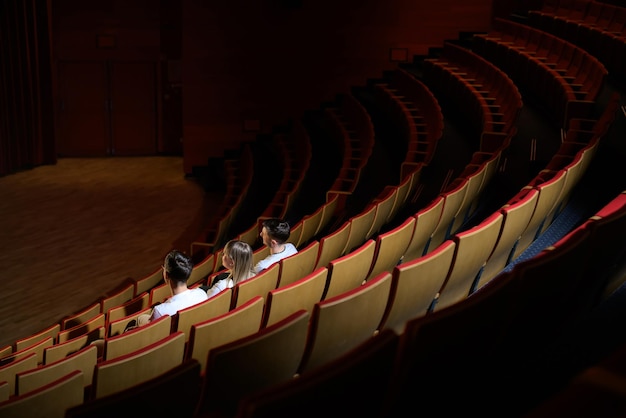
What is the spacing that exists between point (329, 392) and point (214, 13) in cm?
176

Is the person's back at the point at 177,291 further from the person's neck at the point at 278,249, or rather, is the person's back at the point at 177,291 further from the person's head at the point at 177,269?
the person's neck at the point at 278,249

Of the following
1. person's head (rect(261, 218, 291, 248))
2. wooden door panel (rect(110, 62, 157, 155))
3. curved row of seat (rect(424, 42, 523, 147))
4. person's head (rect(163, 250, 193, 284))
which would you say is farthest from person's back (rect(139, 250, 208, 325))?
wooden door panel (rect(110, 62, 157, 155))

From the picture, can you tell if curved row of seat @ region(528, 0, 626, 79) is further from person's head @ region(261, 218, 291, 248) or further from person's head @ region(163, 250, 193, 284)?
person's head @ region(163, 250, 193, 284)

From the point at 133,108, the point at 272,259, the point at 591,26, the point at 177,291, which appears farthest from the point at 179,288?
the point at 133,108

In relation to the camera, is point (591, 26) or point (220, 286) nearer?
point (220, 286)

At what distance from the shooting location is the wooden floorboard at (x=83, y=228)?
1145 mm

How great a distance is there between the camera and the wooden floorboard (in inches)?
45.1

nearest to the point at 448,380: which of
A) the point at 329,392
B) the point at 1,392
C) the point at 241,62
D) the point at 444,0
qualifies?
the point at 329,392

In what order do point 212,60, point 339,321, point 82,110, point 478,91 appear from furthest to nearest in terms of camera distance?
point 82,110 < point 212,60 < point 478,91 < point 339,321

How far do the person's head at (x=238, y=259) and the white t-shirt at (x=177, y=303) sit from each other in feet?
0.14

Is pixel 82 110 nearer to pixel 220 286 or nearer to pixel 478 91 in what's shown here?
pixel 478 91

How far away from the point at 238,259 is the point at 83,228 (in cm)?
95

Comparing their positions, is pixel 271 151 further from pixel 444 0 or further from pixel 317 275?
pixel 317 275

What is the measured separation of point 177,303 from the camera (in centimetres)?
61
